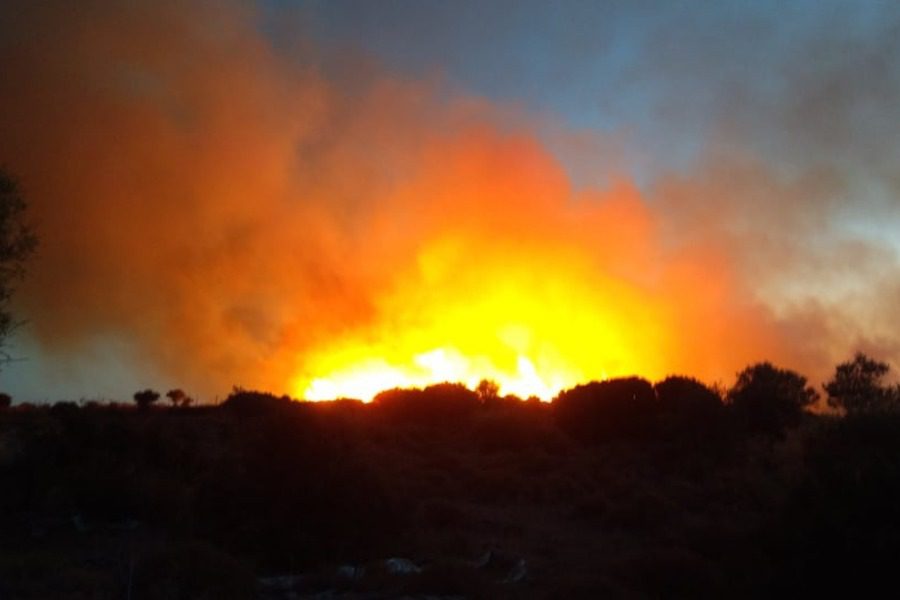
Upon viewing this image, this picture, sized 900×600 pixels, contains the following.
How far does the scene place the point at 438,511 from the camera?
2805 centimetres

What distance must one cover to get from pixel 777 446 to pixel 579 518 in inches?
528

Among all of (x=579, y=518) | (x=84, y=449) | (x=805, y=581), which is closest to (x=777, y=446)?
(x=579, y=518)

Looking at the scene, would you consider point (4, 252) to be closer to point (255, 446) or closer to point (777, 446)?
point (255, 446)

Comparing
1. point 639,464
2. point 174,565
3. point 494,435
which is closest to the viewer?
point 174,565

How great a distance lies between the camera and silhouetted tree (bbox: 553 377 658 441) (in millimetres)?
45250

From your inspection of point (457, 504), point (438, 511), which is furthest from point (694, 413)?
point (438, 511)

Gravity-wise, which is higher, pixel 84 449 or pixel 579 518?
pixel 84 449

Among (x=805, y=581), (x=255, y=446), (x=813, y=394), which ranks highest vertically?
(x=813, y=394)

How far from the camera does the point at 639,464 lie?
128 feet

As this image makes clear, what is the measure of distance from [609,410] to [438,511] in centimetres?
2070

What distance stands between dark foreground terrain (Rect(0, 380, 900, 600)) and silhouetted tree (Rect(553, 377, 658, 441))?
2.99 m

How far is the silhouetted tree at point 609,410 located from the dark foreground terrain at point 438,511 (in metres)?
2.99

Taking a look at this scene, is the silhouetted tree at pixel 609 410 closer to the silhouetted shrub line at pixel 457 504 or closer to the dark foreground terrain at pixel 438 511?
the silhouetted shrub line at pixel 457 504

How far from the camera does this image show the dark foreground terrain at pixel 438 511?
17906 millimetres
